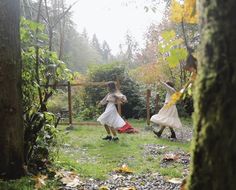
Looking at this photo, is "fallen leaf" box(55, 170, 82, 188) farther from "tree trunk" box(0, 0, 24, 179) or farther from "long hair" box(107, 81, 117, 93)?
"long hair" box(107, 81, 117, 93)

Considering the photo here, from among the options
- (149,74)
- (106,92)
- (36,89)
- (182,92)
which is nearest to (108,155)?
(36,89)

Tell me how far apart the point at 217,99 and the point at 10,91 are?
3.55 metres

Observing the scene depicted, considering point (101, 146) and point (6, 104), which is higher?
point (6, 104)

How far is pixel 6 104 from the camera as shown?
4465mm

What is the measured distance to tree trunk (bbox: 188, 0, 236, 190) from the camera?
1315mm

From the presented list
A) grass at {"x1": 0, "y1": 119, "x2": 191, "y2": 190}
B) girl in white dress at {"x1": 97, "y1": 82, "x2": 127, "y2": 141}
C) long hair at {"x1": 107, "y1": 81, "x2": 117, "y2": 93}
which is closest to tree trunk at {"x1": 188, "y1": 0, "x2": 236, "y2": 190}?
grass at {"x1": 0, "y1": 119, "x2": 191, "y2": 190}

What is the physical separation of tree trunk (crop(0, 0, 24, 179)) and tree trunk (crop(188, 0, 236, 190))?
135 inches

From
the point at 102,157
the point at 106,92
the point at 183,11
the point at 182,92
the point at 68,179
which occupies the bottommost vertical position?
the point at 102,157

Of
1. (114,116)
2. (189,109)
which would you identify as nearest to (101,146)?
(114,116)

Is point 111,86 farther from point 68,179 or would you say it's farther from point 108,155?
point 68,179

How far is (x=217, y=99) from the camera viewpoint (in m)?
1.35

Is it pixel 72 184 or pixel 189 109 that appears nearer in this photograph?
pixel 72 184

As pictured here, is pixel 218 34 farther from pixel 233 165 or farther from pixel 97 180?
pixel 97 180

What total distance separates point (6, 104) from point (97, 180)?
2016mm
